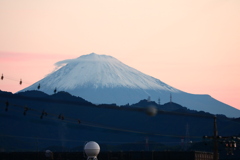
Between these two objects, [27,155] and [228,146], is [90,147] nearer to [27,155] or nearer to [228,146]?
[228,146]

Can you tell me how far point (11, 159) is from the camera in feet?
540

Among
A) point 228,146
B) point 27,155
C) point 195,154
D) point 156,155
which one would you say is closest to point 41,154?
point 27,155

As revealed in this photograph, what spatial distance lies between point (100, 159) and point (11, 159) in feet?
78.4

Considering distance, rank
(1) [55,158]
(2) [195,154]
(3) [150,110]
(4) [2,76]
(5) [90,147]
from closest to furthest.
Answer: (3) [150,110], (4) [2,76], (5) [90,147], (2) [195,154], (1) [55,158]

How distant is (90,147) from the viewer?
120 meters

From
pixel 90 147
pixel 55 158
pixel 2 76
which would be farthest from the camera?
pixel 55 158

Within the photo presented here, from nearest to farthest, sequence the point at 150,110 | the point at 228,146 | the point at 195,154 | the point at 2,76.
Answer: the point at 150,110, the point at 2,76, the point at 228,146, the point at 195,154

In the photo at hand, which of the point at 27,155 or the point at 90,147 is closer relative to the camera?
the point at 90,147

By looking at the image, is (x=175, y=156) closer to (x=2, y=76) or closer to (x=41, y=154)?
(x=41, y=154)

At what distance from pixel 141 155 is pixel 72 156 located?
18.4m

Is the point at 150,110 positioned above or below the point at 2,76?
below

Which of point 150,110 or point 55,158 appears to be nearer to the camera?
point 150,110

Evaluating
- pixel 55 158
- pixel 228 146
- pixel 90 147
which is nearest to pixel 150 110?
pixel 228 146

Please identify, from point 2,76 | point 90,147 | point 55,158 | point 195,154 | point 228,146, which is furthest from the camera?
point 55,158
